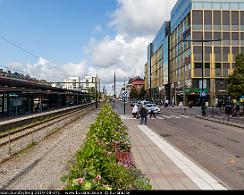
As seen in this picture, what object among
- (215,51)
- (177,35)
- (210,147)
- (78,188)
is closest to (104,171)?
(78,188)

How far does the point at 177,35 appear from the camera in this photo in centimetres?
9544

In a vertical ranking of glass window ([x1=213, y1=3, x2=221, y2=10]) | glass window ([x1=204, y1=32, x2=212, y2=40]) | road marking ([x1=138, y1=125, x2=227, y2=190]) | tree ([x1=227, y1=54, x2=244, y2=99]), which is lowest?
road marking ([x1=138, y1=125, x2=227, y2=190])

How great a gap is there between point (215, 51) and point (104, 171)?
76.6 metres

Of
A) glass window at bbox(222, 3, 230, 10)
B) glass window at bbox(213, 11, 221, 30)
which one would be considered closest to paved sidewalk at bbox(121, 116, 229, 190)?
glass window at bbox(213, 11, 221, 30)

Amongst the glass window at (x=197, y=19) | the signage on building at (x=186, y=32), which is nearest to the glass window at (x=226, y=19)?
the glass window at (x=197, y=19)

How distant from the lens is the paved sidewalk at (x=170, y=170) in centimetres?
845

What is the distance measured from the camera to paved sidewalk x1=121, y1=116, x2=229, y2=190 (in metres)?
8.45

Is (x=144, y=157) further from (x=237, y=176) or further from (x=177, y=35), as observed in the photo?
(x=177, y=35)

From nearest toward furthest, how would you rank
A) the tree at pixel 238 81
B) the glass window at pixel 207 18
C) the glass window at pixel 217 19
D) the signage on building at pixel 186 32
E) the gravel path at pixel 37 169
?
the gravel path at pixel 37 169
the tree at pixel 238 81
the glass window at pixel 207 18
the glass window at pixel 217 19
the signage on building at pixel 186 32

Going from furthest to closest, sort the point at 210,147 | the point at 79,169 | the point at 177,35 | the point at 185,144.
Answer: the point at 177,35 < the point at 185,144 < the point at 210,147 < the point at 79,169

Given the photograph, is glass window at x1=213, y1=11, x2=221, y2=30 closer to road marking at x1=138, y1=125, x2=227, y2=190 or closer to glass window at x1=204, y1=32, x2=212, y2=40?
glass window at x1=204, y1=32, x2=212, y2=40

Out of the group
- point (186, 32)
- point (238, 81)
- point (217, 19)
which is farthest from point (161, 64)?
point (238, 81)

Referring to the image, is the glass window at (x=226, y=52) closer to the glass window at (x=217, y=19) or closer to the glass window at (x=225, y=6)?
the glass window at (x=217, y=19)

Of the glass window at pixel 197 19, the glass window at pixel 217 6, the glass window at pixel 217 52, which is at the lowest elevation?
the glass window at pixel 217 52
